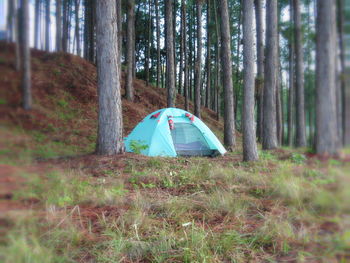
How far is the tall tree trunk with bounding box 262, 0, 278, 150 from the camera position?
0.92 metres

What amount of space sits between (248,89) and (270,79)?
382 centimetres

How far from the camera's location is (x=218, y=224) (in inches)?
84.4

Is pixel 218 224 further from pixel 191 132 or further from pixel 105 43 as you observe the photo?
pixel 191 132

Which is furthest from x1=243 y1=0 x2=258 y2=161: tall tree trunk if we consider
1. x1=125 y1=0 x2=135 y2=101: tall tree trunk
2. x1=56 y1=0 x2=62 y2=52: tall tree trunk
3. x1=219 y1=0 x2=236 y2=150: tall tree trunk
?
x1=125 y1=0 x2=135 y2=101: tall tree trunk

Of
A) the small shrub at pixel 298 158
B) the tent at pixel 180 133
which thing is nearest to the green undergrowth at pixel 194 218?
the small shrub at pixel 298 158

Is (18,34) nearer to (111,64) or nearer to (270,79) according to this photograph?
(270,79)

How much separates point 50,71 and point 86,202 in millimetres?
895

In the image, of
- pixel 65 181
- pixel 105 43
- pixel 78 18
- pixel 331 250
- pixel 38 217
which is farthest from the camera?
pixel 105 43

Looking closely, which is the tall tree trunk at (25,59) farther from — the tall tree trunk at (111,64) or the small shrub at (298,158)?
the tall tree trunk at (111,64)

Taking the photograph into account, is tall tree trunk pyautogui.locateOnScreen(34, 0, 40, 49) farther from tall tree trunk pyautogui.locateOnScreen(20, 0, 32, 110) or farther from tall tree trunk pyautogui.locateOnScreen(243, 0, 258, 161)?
tall tree trunk pyautogui.locateOnScreen(243, 0, 258, 161)

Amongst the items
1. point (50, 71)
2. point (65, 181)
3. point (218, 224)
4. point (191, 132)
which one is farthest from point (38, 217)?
point (191, 132)

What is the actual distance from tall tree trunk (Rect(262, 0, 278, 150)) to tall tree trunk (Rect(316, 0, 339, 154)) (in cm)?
52

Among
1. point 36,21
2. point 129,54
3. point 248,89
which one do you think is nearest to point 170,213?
point 36,21

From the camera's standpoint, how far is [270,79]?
41.3 inches
